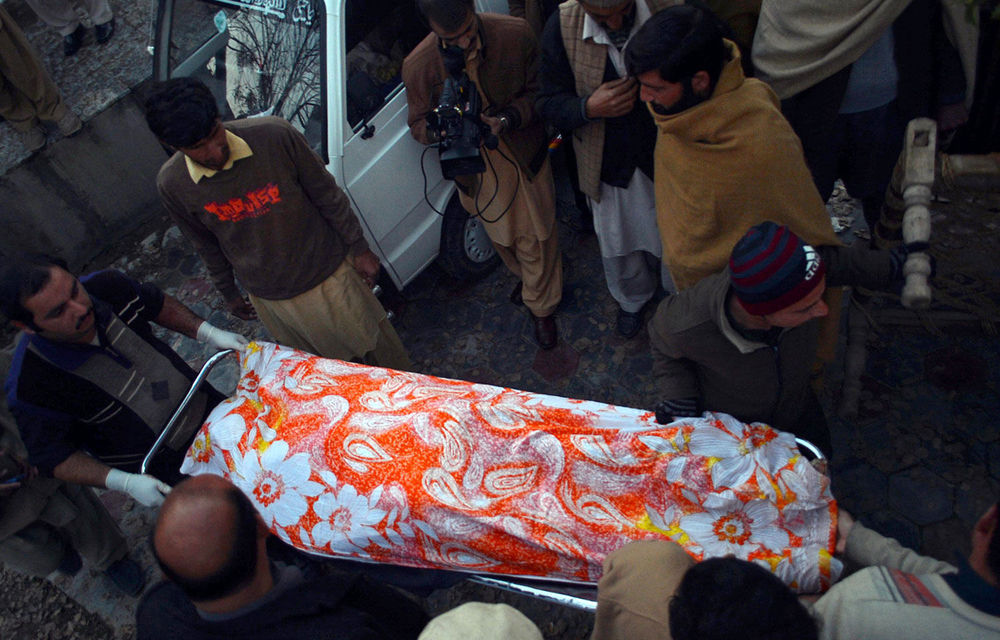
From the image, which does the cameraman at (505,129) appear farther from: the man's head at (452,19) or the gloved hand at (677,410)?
the gloved hand at (677,410)

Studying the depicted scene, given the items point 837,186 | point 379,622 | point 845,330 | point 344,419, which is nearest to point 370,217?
point 344,419

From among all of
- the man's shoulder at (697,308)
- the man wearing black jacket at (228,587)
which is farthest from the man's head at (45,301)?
the man's shoulder at (697,308)

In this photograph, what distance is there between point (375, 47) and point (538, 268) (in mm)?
1566

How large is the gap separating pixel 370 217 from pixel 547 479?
2.07 metres

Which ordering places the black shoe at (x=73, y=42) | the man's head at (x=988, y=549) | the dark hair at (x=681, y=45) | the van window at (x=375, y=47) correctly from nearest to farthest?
the man's head at (x=988, y=549), the dark hair at (x=681, y=45), the van window at (x=375, y=47), the black shoe at (x=73, y=42)

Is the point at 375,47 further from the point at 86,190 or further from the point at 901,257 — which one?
the point at 86,190

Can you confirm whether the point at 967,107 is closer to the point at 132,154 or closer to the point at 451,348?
the point at 451,348

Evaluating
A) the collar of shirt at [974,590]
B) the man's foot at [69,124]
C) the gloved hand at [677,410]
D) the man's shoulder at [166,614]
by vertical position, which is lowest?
the gloved hand at [677,410]

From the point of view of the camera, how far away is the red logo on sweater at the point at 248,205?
2.76 metres

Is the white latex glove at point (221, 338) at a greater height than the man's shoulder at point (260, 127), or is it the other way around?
the man's shoulder at point (260, 127)

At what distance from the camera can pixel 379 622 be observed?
181 centimetres

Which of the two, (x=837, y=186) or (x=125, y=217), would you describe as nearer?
(x=837, y=186)

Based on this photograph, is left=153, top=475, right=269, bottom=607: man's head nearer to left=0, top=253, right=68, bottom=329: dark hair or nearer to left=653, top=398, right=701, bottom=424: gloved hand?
left=0, top=253, right=68, bottom=329: dark hair

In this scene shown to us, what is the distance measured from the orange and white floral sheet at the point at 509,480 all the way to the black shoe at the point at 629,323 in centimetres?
136
